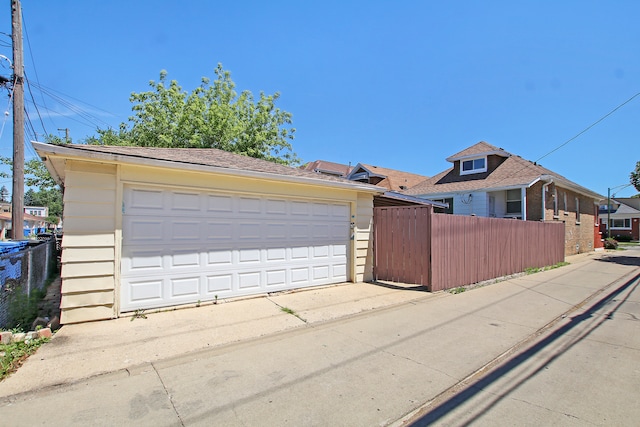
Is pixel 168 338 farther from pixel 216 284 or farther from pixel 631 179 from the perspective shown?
pixel 631 179

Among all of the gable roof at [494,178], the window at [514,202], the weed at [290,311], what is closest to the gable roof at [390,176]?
the gable roof at [494,178]

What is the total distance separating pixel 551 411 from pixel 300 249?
5.41 m

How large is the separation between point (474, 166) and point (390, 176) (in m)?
8.54

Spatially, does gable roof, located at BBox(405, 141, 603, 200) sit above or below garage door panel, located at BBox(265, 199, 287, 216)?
above

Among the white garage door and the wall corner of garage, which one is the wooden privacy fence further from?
the white garage door

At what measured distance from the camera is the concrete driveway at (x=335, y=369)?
291 centimetres

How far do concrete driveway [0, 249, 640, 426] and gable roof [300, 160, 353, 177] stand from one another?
2496 cm

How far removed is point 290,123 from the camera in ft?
71.3

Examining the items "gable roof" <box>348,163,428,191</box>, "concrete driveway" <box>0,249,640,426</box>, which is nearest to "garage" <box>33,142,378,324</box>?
"concrete driveway" <box>0,249,640,426</box>

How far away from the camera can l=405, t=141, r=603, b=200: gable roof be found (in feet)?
53.1

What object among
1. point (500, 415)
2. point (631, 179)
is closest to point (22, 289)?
point (500, 415)

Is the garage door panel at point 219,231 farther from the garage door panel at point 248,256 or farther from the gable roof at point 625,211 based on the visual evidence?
the gable roof at point 625,211

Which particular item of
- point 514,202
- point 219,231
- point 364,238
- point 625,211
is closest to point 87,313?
point 219,231

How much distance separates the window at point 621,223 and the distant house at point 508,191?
26.8m
